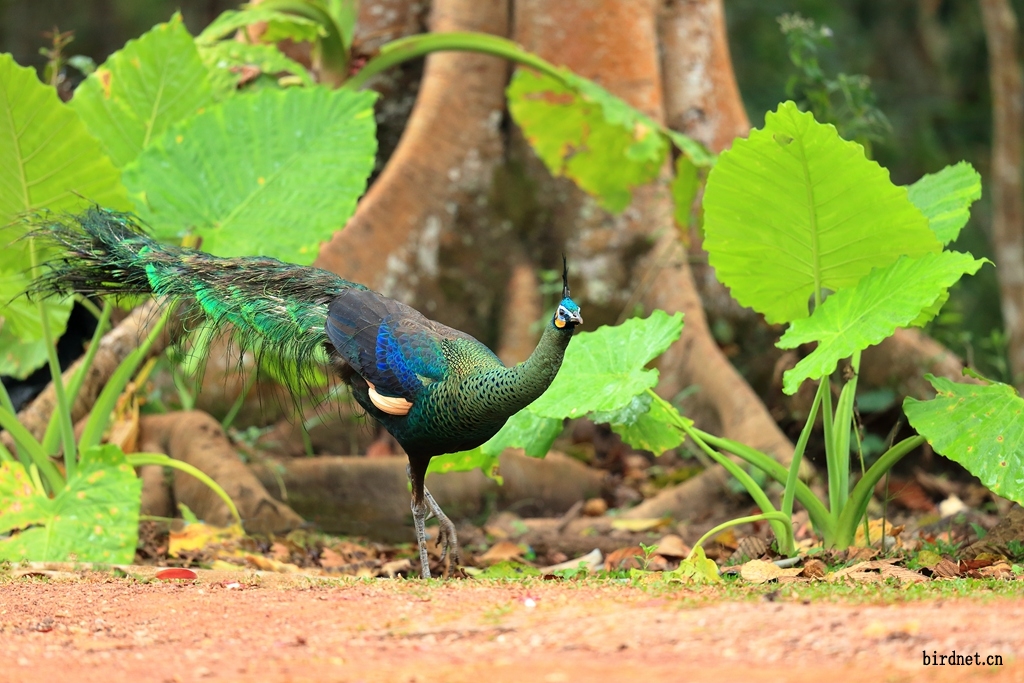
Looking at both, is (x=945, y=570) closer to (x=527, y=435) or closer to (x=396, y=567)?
(x=527, y=435)

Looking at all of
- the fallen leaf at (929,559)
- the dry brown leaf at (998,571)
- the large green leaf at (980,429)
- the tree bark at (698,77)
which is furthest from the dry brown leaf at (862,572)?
the tree bark at (698,77)

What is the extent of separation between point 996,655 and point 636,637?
77 cm

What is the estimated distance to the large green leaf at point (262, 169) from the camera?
5270mm

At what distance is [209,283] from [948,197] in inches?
115

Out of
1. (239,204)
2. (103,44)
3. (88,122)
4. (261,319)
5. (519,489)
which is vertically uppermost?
(103,44)

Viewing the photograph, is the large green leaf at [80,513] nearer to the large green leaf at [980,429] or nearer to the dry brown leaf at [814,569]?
the dry brown leaf at [814,569]

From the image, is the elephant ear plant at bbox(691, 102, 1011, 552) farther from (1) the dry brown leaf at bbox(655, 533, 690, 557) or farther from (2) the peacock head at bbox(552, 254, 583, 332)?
(2) the peacock head at bbox(552, 254, 583, 332)

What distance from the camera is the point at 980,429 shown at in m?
3.97

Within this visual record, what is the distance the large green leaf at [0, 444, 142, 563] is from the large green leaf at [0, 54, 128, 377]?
76 cm

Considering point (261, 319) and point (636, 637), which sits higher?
point (261, 319)

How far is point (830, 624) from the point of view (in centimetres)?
265

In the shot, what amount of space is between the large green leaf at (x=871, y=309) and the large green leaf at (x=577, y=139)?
2579 mm

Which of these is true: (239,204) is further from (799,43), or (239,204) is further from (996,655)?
(996,655)

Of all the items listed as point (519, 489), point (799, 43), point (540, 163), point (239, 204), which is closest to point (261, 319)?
point (239, 204)
